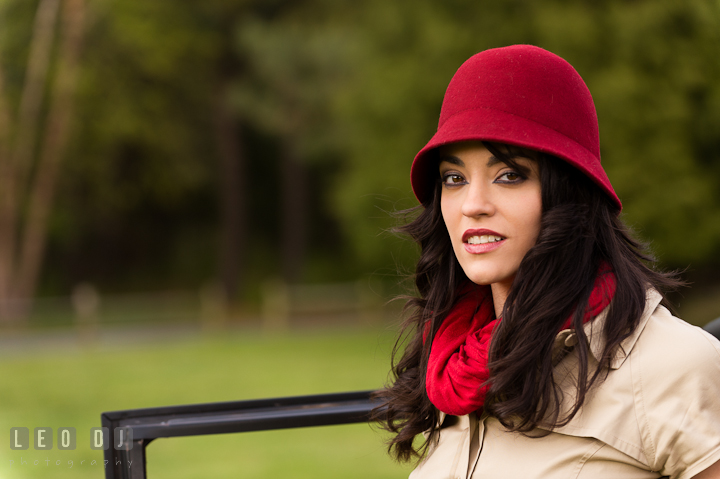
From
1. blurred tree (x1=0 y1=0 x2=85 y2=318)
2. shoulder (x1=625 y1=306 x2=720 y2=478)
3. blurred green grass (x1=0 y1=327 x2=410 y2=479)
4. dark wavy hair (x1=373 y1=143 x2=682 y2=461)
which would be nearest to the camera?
shoulder (x1=625 y1=306 x2=720 y2=478)

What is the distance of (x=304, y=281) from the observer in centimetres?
2081

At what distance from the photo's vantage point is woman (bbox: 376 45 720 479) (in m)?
1.19

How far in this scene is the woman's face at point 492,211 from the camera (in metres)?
1.33

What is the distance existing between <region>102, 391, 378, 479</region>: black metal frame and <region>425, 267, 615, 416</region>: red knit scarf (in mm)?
273

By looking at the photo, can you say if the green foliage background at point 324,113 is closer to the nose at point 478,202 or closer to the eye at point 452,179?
the eye at point 452,179

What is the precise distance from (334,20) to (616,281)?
52.9 ft

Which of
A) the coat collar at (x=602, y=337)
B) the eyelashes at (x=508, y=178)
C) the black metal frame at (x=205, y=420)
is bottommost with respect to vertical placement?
the black metal frame at (x=205, y=420)

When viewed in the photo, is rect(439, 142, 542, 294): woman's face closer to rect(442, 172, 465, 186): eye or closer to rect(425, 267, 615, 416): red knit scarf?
rect(442, 172, 465, 186): eye

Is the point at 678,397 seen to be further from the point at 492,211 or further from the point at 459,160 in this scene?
the point at 459,160

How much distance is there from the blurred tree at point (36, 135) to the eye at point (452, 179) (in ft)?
48.8

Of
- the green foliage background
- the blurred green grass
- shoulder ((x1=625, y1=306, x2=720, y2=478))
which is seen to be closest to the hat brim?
shoulder ((x1=625, y1=306, x2=720, y2=478))

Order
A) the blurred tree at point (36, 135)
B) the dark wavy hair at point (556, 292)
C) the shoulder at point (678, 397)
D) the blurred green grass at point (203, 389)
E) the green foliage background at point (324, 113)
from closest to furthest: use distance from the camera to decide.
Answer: the shoulder at point (678, 397), the dark wavy hair at point (556, 292), the blurred green grass at point (203, 389), the green foliage background at point (324, 113), the blurred tree at point (36, 135)

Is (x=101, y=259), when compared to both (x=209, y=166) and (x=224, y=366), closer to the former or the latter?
(x=209, y=166)

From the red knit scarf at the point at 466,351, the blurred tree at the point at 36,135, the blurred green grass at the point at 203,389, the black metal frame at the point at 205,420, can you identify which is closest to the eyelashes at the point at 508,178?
the red knit scarf at the point at 466,351
